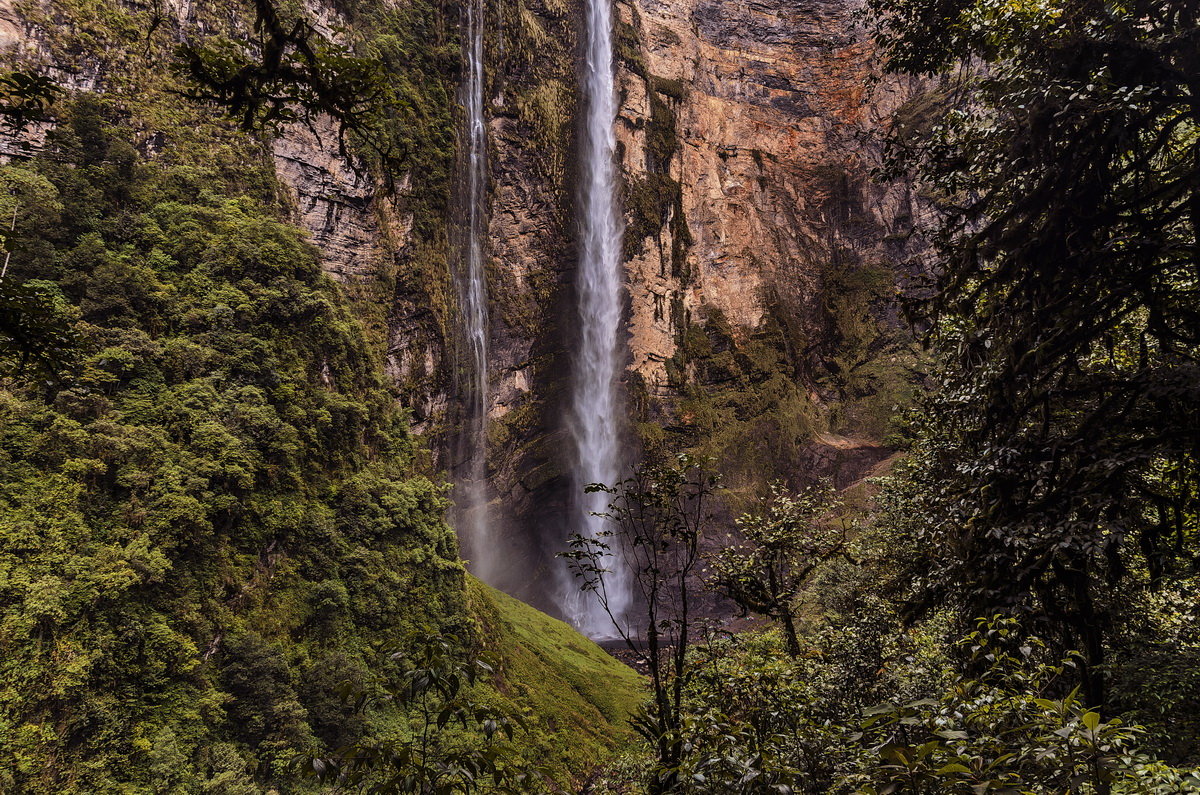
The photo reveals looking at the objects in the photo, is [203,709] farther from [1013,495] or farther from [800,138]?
[800,138]

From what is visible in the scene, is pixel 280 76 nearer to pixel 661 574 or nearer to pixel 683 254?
pixel 661 574

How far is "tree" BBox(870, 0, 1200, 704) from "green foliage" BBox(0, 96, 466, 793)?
389 inches

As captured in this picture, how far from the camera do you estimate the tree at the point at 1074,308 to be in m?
2.99

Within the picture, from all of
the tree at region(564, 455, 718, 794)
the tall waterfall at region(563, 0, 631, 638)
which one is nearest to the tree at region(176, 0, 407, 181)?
the tree at region(564, 455, 718, 794)

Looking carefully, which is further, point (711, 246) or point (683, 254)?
point (711, 246)

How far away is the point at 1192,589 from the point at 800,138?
42.5m

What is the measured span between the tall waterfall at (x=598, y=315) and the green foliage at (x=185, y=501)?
16.5 meters

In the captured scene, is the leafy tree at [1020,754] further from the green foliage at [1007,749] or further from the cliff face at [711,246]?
the cliff face at [711,246]

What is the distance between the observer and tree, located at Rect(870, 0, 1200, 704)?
2988 millimetres

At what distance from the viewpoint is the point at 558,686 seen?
1945 cm

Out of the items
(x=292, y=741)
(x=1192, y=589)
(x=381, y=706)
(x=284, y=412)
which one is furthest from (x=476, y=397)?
(x=1192, y=589)

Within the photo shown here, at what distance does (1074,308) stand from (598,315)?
1246 inches

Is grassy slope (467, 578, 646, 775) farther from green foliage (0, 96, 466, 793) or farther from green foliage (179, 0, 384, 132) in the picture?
green foliage (179, 0, 384, 132)

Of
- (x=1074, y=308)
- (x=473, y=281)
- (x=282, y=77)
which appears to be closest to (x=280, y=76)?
(x=282, y=77)
